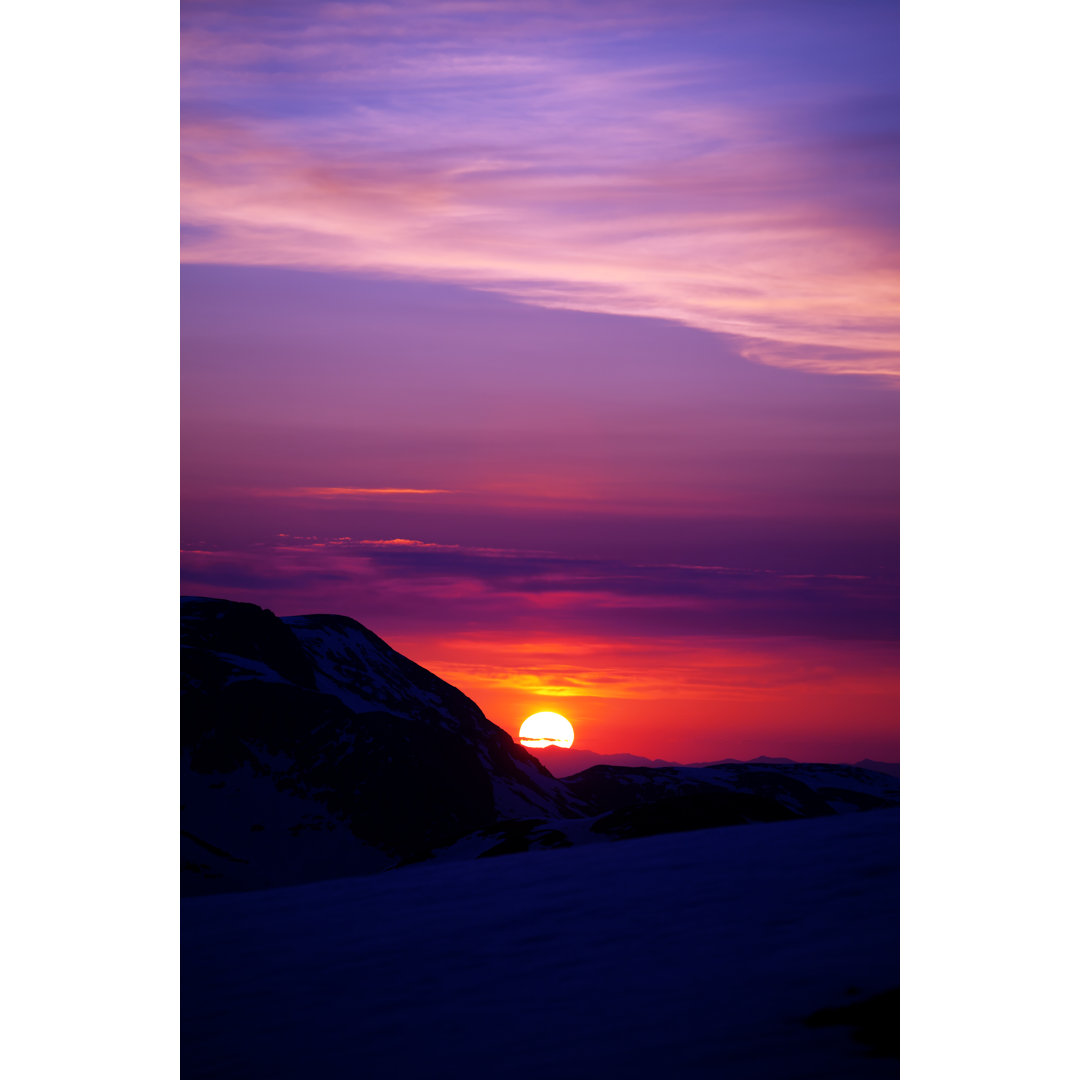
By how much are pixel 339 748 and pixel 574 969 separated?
4035 mm

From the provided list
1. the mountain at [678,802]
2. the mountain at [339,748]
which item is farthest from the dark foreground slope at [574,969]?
the mountain at [339,748]

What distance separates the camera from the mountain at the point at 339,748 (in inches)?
196

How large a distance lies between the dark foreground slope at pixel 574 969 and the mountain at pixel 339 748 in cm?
53

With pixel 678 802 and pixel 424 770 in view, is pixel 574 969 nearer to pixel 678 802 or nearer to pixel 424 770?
pixel 678 802

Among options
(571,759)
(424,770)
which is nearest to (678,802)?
(571,759)

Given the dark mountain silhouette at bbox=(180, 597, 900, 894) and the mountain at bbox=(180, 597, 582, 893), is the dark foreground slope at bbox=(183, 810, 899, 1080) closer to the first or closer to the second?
the dark mountain silhouette at bbox=(180, 597, 900, 894)

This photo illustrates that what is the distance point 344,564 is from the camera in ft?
14.6

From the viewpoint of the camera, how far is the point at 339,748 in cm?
722

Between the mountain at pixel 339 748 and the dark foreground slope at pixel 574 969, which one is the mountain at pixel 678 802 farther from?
the dark foreground slope at pixel 574 969

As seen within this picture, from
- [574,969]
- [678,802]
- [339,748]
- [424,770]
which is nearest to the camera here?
[574,969]

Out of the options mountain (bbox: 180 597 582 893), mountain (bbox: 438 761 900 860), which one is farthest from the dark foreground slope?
mountain (bbox: 180 597 582 893)
